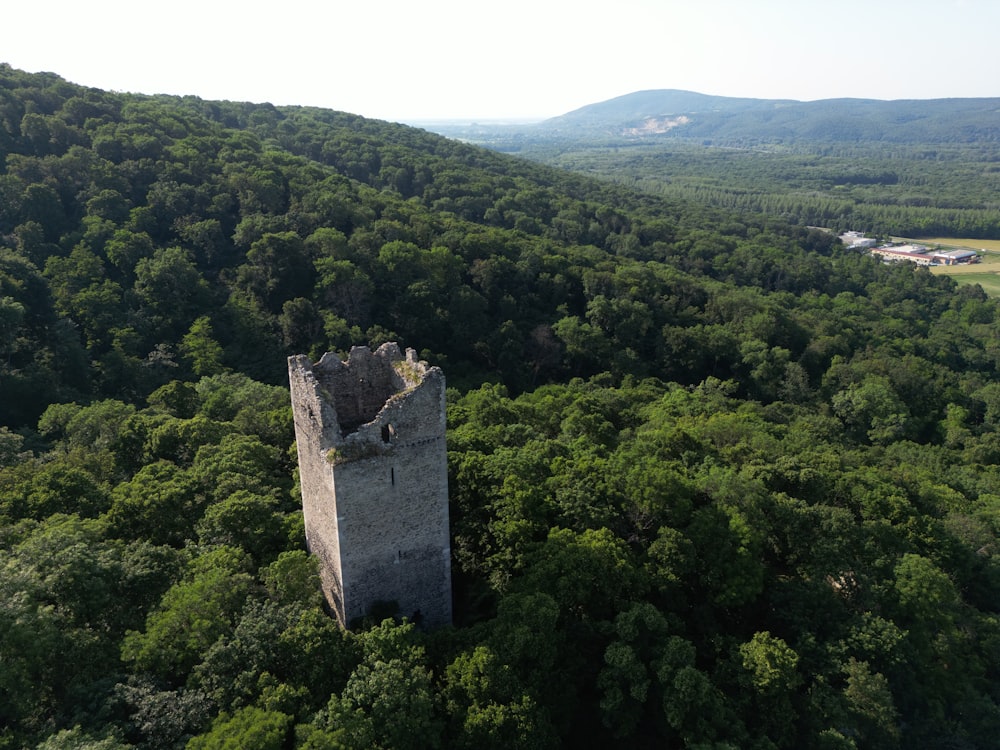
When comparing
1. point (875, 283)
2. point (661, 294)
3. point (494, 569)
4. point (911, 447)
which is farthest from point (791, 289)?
point (494, 569)

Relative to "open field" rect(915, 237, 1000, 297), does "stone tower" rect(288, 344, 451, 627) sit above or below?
above

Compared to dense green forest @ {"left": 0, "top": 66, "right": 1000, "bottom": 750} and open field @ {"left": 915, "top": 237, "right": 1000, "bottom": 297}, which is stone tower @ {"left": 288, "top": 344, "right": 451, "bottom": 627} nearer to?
dense green forest @ {"left": 0, "top": 66, "right": 1000, "bottom": 750}

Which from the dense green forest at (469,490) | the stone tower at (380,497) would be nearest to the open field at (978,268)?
the dense green forest at (469,490)

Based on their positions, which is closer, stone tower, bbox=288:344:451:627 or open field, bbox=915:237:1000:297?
stone tower, bbox=288:344:451:627

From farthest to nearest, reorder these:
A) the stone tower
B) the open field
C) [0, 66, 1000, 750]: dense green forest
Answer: the open field → the stone tower → [0, 66, 1000, 750]: dense green forest

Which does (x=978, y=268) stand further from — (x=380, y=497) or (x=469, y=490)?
(x=380, y=497)

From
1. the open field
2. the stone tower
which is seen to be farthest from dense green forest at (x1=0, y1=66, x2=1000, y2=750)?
the open field

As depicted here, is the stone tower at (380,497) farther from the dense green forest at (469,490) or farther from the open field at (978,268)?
the open field at (978,268)
